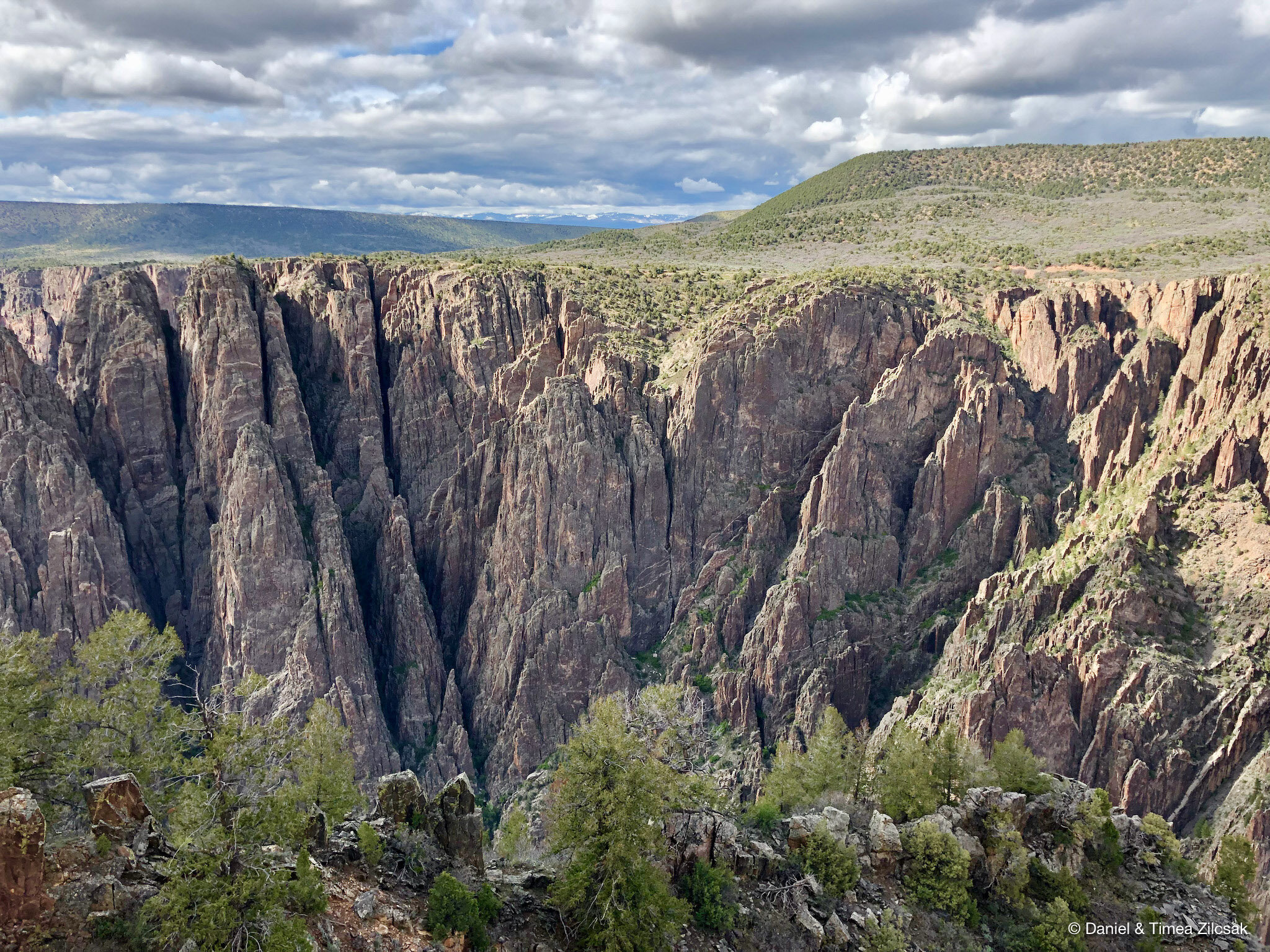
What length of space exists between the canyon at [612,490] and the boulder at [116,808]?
223 feet

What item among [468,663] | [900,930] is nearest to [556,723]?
[468,663]

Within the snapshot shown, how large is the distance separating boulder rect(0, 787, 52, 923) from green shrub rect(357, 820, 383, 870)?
490 inches

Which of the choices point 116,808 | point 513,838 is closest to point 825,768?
point 513,838

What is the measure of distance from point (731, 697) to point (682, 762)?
161 feet

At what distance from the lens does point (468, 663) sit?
10656 cm

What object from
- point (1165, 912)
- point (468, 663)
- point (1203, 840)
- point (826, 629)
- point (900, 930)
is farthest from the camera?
point (468, 663)

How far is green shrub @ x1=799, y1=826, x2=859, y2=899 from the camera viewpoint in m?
42.5

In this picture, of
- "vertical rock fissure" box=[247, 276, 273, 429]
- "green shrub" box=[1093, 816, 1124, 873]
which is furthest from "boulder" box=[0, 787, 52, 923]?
"vertical rock fissure" box=[247, 276, 273, 429]

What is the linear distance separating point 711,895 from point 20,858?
28482 millimetres

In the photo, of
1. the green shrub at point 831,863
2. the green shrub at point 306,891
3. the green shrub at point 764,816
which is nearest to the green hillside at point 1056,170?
the green shrub at point 764,816

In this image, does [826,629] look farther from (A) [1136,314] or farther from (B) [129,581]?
(B) [129,581]

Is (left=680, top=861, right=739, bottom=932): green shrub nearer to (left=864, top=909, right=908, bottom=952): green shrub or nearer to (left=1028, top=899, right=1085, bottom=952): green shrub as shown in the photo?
(left=864, top=909, right=908, bottom=952): green shrub

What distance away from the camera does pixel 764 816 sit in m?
51.2

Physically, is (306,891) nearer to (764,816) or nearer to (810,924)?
(810,924)
